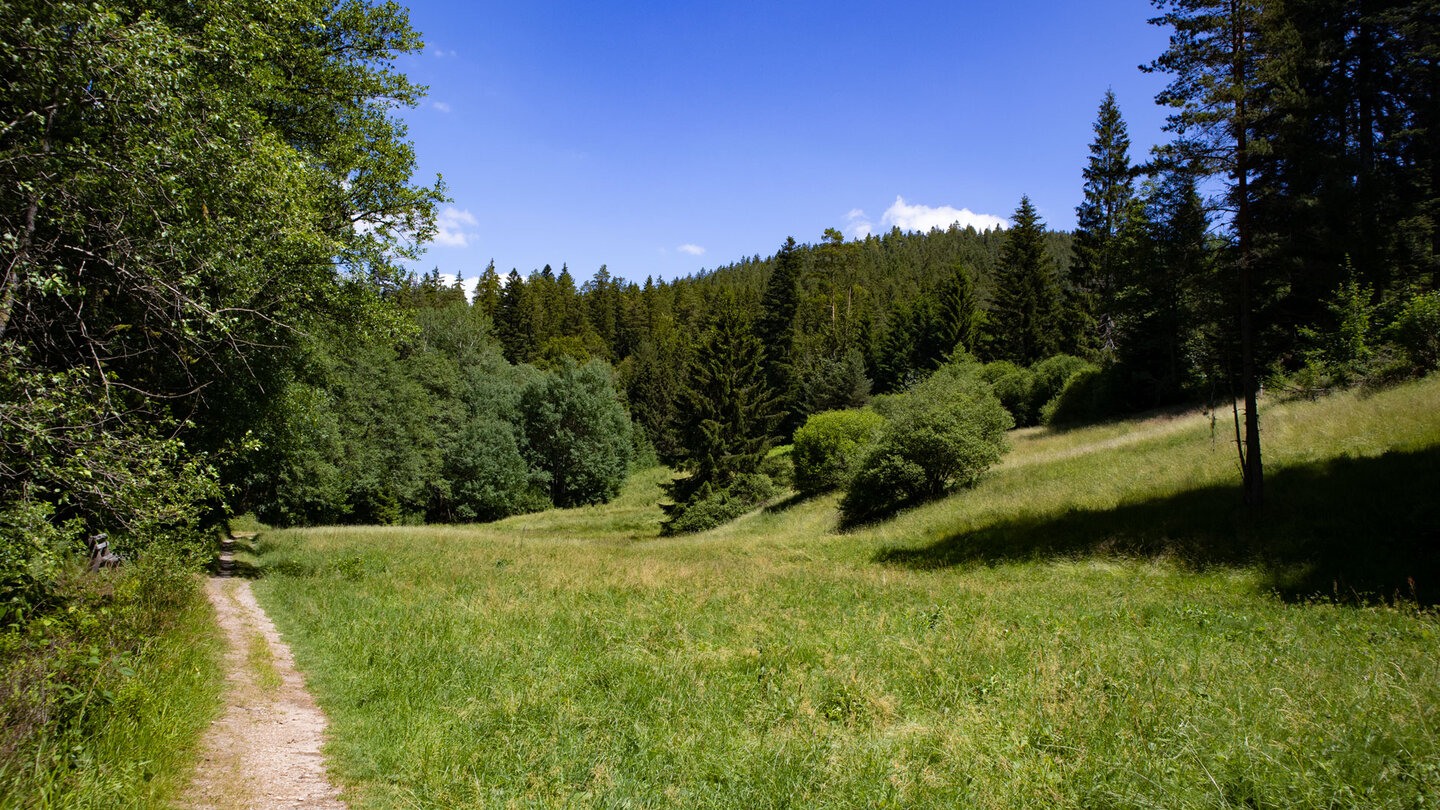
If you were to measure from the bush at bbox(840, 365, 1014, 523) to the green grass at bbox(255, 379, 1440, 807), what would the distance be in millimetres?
8064

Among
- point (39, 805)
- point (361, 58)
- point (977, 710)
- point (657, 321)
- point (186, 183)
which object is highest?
point (657, 321)

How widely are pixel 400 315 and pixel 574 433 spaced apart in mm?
39031

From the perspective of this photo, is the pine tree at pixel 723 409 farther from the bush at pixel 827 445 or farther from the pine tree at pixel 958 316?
the pine tree at pixel 958 316

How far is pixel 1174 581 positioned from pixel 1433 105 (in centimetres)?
2604

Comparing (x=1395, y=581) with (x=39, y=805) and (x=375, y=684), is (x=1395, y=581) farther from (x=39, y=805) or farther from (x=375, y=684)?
(x=39, y=805)

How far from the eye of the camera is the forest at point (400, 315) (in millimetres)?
5504

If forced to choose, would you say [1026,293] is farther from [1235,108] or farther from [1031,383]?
[1235,108]

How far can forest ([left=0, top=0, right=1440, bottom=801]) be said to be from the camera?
5504 millimetres

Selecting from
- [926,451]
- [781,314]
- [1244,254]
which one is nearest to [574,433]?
[781,314]

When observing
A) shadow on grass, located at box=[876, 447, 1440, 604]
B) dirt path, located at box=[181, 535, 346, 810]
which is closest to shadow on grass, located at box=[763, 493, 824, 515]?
shadow on grass, located at box=[876, 447, 1440, 604]

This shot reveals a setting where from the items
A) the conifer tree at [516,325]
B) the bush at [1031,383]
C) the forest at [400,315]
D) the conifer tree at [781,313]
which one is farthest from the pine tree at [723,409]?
the conifer tree at [516,325]

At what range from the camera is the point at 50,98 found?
5523 millimetres

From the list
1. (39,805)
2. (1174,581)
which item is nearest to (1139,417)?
(1174,581)

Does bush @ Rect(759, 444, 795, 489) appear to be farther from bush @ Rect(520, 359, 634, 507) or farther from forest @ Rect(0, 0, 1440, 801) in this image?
bush @ Rect(520, 359, 634, 507)
